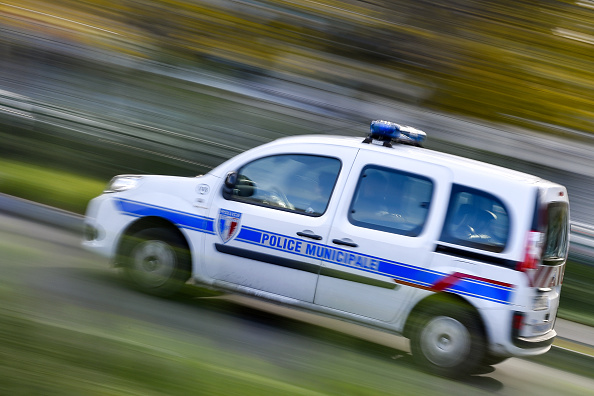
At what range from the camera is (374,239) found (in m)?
5.14

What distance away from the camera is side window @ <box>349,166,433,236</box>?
514 centimetres

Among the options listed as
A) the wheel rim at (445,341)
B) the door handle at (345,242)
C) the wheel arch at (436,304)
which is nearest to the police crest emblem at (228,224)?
the door handle at (345,242)

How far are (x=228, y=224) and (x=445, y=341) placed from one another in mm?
1823

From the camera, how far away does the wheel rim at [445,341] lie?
500 cm

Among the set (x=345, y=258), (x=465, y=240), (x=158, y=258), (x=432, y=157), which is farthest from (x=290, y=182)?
(x=465, y=240)

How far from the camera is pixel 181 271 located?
5688 millimetres

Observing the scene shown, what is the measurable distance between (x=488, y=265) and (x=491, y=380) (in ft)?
2.82

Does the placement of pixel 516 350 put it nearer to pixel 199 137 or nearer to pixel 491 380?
pixel 491 380

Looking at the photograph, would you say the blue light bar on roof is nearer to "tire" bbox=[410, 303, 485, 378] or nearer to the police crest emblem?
the police crest emblem

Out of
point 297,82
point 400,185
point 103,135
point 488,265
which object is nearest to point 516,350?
point 488,265

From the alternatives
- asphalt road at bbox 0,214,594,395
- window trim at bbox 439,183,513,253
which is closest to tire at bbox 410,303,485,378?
asphalt road at bbox 0,214,594,395

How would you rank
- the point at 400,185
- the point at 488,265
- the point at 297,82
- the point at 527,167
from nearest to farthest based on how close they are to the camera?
the point at 488,265, the point at 400,185, the point at 527,167, the point at 297,82

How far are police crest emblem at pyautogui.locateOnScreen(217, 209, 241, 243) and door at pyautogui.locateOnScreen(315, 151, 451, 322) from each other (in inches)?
29.9

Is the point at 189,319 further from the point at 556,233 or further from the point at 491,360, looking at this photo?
the point at 556,233
